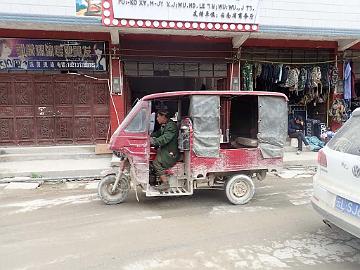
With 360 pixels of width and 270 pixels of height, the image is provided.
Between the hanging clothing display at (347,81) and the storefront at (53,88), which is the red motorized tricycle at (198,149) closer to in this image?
the storefront at (53,88)

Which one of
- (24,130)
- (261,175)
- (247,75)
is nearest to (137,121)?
(261,175)

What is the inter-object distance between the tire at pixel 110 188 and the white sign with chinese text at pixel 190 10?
4.78 metres

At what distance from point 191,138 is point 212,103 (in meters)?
0.67

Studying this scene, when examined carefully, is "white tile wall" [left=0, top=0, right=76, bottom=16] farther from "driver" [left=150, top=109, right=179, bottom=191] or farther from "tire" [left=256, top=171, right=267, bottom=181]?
"tire" [left=256, top=171, right=267, bottom=181]

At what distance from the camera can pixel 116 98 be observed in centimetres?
1077

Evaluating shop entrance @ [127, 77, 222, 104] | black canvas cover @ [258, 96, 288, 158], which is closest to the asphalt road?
black canvas cover @ [258, 96, 288, 158]

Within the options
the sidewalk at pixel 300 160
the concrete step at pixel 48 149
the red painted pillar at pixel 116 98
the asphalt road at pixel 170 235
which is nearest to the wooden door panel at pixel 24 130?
the concrete step at pixel 48 149

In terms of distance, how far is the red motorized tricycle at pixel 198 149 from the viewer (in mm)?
5906

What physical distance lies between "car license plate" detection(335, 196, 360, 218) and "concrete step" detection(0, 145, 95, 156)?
25.4ft

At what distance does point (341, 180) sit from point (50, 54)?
883 cm

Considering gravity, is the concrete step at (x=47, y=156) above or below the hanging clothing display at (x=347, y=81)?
below

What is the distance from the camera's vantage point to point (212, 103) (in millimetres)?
5934

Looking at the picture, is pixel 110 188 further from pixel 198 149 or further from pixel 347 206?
pixel 347 206

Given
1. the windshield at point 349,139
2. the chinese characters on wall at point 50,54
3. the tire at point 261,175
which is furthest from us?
the chinese characters on wall at point 50,54
